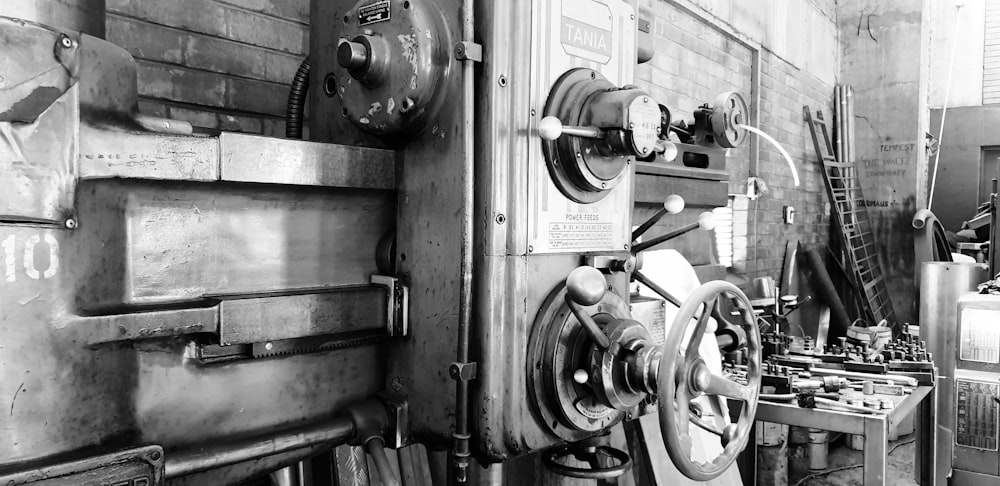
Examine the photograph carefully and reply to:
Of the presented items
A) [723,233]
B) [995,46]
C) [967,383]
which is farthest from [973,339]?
[995,46]

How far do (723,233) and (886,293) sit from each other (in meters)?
2.98

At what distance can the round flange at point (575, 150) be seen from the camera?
149 centimetres

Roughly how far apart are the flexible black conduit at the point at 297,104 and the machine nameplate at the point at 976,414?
3431 mm

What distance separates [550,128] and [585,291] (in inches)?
12.6

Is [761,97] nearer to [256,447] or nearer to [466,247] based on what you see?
[466,247]

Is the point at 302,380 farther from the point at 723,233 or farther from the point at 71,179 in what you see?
the point at 723,233

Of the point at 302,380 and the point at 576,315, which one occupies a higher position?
the point at 576,315

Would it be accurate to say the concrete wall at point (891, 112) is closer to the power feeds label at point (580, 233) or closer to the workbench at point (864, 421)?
the workbench at point (864, 421)

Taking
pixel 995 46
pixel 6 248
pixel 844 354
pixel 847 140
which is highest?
pixel 995 46

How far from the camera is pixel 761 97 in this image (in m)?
4.76

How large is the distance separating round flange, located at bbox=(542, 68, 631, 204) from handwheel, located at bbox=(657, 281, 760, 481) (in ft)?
1.06

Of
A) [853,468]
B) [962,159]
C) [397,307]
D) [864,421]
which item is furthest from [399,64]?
[962,159]

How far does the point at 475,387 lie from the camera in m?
1.42

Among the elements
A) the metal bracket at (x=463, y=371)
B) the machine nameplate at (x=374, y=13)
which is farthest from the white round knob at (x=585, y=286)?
the machine nameplate at (x=374, y=13)
